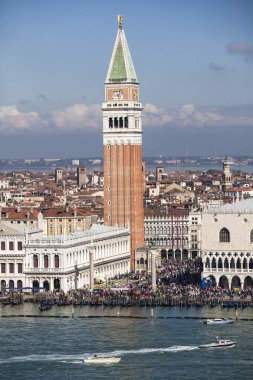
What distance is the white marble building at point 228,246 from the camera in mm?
60469

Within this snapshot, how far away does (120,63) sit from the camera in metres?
70.5

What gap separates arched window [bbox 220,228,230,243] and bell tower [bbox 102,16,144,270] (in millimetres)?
10796

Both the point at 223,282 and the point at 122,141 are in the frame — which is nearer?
the point at 223,282

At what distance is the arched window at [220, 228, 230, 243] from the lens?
199 ft

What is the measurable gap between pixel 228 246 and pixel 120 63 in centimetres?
1320

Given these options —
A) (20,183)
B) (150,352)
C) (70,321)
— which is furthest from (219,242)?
(20,183)

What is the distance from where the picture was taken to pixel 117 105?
7062cm

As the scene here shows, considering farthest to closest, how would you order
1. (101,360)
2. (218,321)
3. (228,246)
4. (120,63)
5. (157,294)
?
1. (120,63)
2. (228,246)
3. (157,294)
4. (218,321)
5. (101,360)

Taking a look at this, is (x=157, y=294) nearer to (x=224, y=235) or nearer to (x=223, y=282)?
(x=223, y=282)

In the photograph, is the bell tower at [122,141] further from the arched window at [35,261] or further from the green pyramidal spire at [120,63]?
the arched window at [35,261]

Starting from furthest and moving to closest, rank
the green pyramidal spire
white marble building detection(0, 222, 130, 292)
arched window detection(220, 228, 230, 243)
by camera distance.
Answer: the green pyramidal spire < white marble building detection(0, 222, 130, 292) < arched window detection(220, 228, 230, 243)

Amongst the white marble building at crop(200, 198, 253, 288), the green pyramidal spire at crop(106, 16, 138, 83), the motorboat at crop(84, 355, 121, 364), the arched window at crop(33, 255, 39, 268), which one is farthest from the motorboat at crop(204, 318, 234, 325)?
the green pyramidal spire at crop(106, 16, 138, 83)

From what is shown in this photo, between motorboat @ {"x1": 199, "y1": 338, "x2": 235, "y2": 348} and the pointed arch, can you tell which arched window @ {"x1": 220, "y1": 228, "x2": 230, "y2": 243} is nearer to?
the pointed arch

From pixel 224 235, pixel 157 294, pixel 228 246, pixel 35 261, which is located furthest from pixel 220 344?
pixel 35 261
